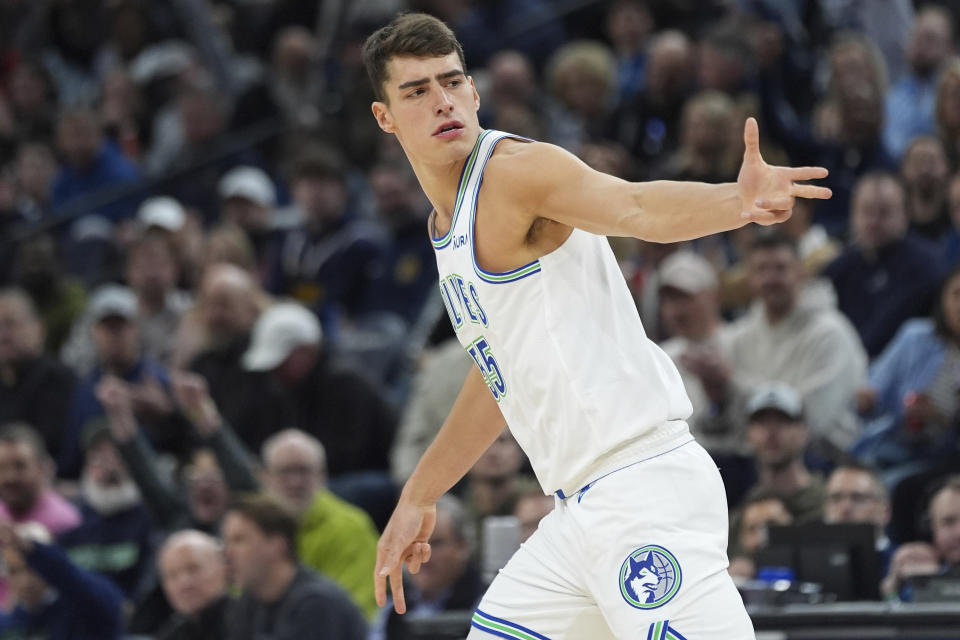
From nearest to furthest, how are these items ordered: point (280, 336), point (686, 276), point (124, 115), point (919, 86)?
1. point (686, 276)
2. point (280, 336)
3. point (919, 86)
4. point (124, 115)

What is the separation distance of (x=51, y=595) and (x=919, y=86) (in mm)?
6651

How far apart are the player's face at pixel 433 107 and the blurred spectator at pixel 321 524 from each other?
4504 millimetres

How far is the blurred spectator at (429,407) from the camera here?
30.8 ft

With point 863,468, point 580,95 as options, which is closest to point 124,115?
point 580,95

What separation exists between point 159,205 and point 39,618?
14.3 ft

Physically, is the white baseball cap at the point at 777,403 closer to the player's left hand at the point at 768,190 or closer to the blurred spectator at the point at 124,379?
the blurred spectator at the point at 124,379

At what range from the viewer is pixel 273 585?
7953mm

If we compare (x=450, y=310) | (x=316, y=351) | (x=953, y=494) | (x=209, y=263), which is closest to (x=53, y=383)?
(x=209, y=263)

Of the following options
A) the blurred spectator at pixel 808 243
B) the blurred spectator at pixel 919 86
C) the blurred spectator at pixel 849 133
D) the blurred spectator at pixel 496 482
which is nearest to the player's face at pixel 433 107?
the blurred spectator at pixel 496 482

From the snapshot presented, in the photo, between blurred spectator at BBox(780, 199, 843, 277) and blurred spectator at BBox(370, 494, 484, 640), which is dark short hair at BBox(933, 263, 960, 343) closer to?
blurred spectator at BBox(780, 199, 843, 277)

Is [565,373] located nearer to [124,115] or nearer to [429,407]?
[429,407]

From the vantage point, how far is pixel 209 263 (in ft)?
38.4

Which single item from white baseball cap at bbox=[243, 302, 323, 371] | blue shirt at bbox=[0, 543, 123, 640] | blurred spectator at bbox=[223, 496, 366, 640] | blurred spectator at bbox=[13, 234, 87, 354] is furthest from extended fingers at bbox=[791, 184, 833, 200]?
blurred spectator at bbox=[13, 234, 87, 354]

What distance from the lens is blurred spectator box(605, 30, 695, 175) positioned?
11.7 metres
